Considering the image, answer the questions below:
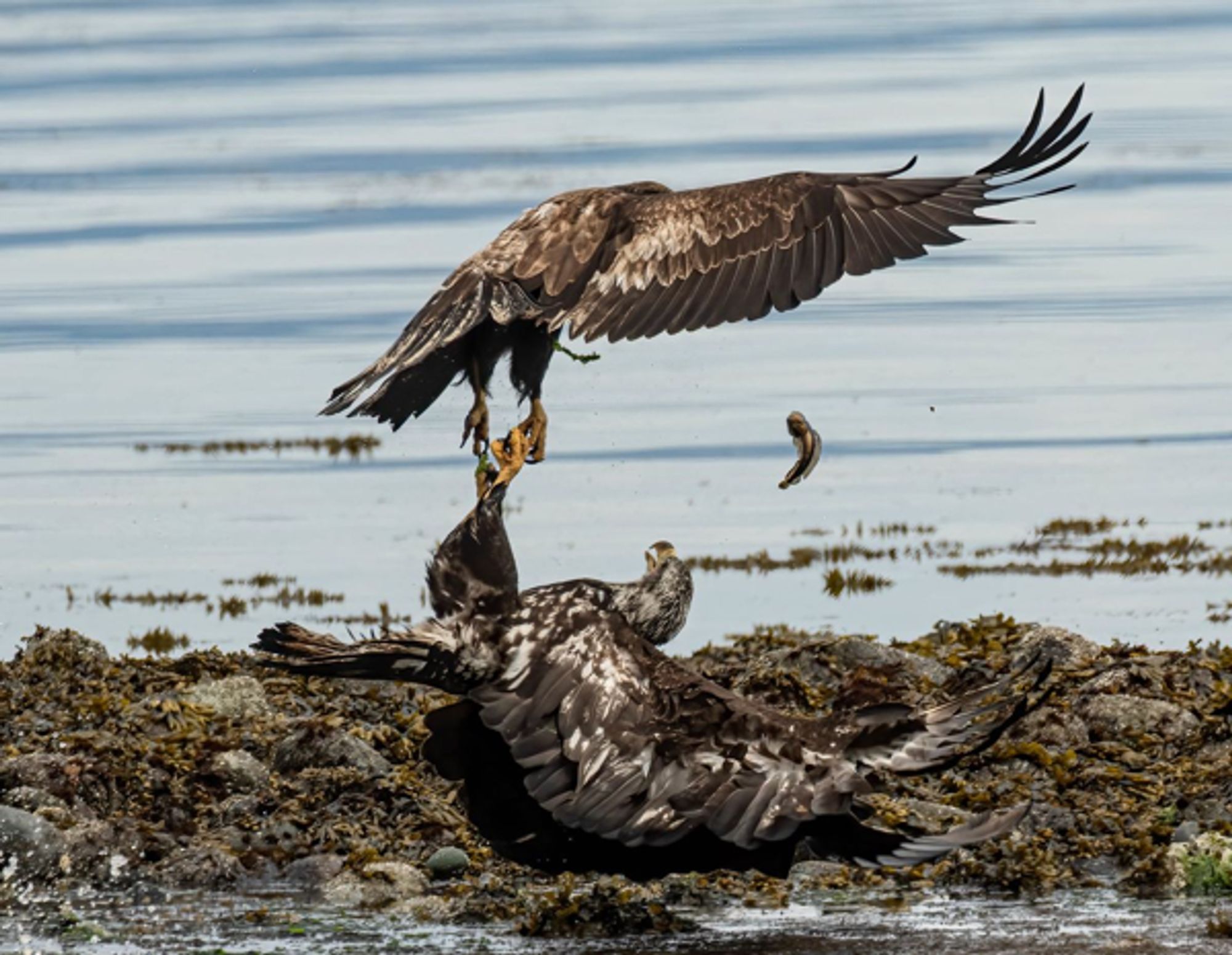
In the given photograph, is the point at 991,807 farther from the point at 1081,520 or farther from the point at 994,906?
the point at 1081,520

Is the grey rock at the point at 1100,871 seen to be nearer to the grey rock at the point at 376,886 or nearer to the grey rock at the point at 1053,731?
the grey rock at the point at 1053,731

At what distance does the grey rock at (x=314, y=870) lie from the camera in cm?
1034

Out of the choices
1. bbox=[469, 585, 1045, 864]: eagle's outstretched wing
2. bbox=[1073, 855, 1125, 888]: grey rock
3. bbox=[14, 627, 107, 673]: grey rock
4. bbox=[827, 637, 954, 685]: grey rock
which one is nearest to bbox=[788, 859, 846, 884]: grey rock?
bbox=[1073, 855, 1125, 888]: grey rock

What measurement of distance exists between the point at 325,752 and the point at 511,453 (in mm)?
1930

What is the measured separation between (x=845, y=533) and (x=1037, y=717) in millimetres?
5345

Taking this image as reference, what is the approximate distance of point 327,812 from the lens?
10961 millimetres

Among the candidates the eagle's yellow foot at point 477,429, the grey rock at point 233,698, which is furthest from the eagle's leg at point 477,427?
the grey rock at point 233,698

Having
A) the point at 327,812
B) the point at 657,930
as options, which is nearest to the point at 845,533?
the point at 327,812

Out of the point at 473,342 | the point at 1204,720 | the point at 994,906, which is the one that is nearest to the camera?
the point at 994,906

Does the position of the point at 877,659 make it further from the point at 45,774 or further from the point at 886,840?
the point at 45,774

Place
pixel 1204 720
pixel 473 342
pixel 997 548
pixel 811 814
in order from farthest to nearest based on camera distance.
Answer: pixel 997 548, pixel 1204 720, pixel 473 342, pixel 811 814

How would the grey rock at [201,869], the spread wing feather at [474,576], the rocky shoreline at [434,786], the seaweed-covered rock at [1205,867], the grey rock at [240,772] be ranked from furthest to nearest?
the grey rock at [240,772] → the grey rock at [201,869] → the rocky shoreline at [434,786] → the seaweed-covered rock at [1205,867] → the spread wing feather at [474,576]

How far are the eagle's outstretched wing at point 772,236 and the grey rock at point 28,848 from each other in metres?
2.87

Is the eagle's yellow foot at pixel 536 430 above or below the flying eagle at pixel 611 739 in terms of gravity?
above
